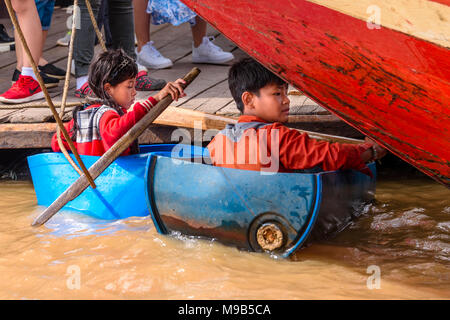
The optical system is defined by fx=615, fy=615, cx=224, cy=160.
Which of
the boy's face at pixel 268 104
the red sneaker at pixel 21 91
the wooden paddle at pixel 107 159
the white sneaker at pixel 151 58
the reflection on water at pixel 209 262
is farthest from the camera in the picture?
the white sneaker at pixel 151 58

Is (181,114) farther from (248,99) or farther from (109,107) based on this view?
(248,99)

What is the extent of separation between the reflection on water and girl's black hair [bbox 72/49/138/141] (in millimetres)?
580

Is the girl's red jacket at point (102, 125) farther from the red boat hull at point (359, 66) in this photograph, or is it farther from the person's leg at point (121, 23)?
the person's leg at point (121, 23)

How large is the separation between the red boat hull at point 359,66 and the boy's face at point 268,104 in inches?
5.4

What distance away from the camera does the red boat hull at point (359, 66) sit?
2.27m

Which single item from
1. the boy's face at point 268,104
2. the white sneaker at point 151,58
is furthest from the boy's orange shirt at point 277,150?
the white sneaker at point 151,58

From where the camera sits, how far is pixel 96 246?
270 cm

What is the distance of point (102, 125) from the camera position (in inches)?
115

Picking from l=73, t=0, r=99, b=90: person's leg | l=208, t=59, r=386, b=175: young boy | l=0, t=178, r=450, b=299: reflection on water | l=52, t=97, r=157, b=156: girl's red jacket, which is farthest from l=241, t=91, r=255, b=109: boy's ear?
l=73, t=0, r=99, b=90: person's leg

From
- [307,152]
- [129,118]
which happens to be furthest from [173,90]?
[307,152]

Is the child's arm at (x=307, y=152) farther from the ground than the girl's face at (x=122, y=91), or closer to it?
closer to it

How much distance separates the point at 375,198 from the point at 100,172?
1483mm

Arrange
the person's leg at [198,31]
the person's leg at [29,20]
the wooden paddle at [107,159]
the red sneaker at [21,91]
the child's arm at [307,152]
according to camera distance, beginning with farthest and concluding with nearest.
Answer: the person's leg at [198,31] < the red sneaker at [21,91] < the person's leg at [29,20] < the wooden paddle at [107,159] < the child's arm at [307,152]

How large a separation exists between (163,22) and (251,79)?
6.37ft
